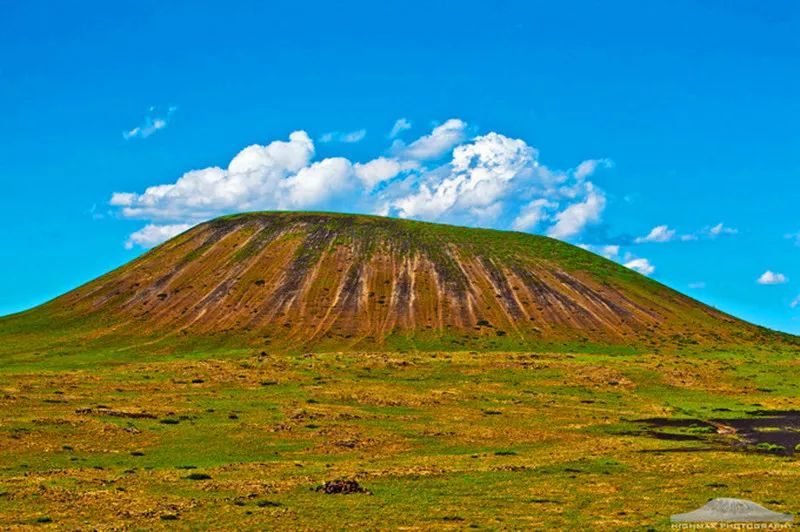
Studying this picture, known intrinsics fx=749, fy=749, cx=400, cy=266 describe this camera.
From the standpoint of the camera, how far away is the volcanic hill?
504ft

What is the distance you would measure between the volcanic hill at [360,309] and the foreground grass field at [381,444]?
118 feet

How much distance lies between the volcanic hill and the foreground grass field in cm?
3602

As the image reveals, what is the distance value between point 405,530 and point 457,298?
14600 centimetres

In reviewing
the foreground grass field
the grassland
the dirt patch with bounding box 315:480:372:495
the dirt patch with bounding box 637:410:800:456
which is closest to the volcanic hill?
the grassland

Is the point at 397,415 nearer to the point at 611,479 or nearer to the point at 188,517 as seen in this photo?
the point at 611,479

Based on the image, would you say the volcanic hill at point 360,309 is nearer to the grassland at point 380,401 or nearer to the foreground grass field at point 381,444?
the grassland at point 380,401

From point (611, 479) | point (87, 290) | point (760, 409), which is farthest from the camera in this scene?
point (87, 290)

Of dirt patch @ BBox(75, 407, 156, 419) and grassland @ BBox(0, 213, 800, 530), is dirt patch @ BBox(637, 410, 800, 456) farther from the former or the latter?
dirt patch @ BBox(75, 407, 156, 419)

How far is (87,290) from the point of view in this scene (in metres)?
191

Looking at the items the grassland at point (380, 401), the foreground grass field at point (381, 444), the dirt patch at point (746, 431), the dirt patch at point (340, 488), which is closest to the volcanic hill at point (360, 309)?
the grassland at point (380, 401)

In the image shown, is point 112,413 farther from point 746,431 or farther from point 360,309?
point 360,309

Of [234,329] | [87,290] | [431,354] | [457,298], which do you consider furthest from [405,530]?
[87,290]

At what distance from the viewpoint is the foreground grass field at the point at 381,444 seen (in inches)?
1425

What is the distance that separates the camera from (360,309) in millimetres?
167250
